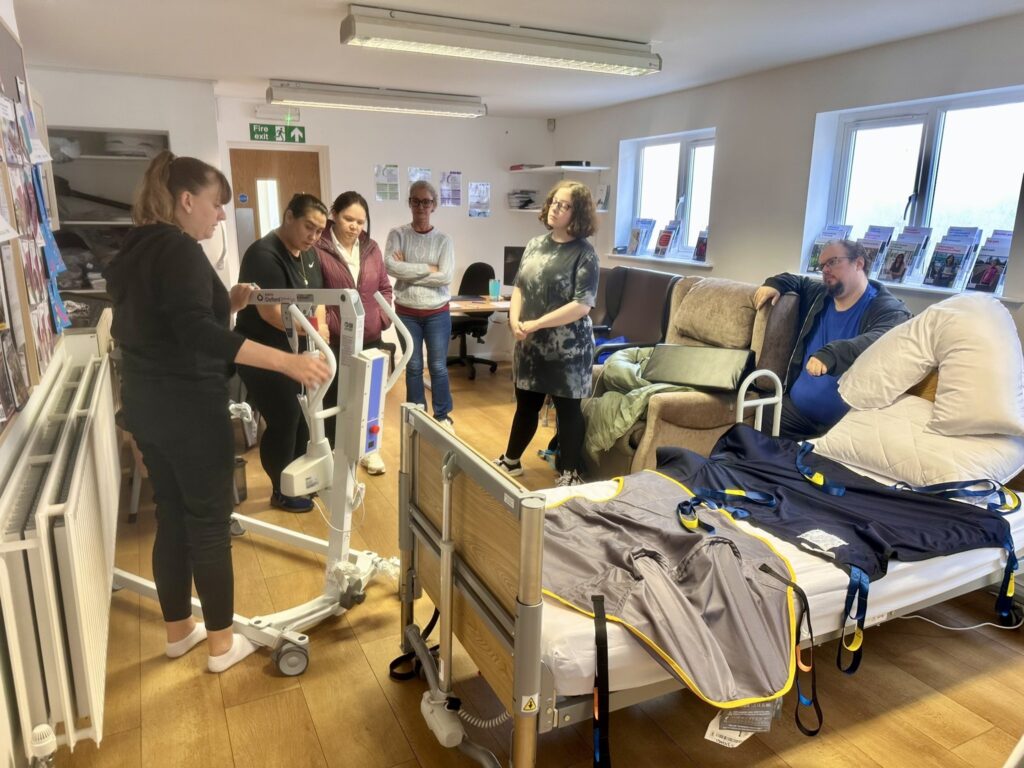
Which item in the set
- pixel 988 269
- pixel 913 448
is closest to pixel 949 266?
pixel 988 269

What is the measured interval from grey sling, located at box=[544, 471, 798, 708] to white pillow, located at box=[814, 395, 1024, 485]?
84cm

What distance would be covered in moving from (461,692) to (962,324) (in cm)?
209

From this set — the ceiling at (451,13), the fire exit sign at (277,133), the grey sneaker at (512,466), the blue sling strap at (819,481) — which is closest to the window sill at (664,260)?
the ceiling at (451,13)

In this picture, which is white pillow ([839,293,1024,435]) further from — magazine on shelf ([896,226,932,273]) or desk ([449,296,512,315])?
desk ([449,296,512,315])

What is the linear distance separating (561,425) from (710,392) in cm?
72

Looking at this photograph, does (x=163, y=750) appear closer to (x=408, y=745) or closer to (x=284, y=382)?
(x=408, y=745)

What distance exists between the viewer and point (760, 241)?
4430mm

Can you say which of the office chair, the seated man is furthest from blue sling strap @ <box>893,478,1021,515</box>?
the office chair

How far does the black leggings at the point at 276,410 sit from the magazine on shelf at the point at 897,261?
3.08 metres

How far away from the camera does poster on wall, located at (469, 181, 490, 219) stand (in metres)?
6.40

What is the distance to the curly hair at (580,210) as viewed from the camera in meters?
2.91

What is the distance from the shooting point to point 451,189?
248 inches

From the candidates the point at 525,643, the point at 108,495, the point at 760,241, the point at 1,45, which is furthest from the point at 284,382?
the point at 760,241

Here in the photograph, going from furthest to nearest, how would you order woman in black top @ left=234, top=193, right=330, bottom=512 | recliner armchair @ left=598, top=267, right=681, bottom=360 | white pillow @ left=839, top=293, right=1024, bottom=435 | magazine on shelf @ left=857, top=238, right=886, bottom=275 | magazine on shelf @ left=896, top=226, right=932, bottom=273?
1. recliner armchair @ left=598, top=267, right=681, bottom=360
2. magazine on shelf @ left=857, top=238, right=886, bottom=275
3. magazine on shelf @ left=896, top=226, right=932, bottom=273
4. woman in black top @ left=234, top=193, right=330, bottom=512
5. white pillow @ left=839, top=293, right=1024, bottom=435
